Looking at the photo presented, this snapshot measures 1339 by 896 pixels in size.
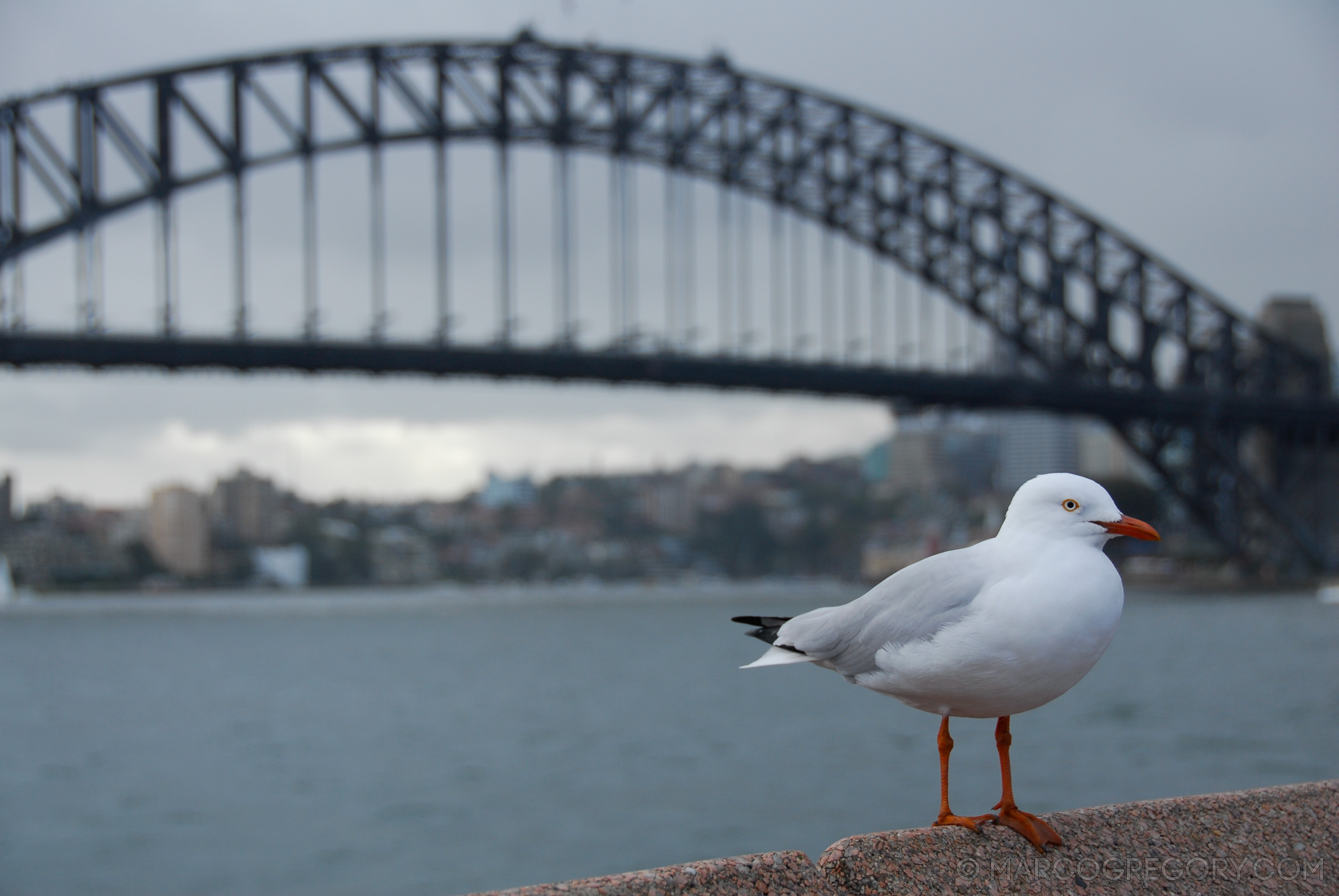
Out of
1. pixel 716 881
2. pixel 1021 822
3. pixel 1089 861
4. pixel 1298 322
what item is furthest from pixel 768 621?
pixel 1298 322

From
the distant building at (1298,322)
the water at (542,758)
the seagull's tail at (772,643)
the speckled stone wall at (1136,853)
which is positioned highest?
the distant building at (1298,322)

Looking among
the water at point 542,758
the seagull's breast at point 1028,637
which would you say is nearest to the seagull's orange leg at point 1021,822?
the seagull's breast at point 1028,637

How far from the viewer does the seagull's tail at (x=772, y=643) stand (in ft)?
5.98

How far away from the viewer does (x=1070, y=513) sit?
1696mm

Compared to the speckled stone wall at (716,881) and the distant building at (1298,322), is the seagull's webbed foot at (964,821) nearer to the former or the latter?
the speckled stone wall at (716,881)

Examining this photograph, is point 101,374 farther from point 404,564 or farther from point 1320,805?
point 404,564

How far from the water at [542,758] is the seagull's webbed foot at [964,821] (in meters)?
8.22

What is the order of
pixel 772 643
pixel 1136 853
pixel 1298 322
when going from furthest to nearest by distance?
1. pixel 1298 322
2. pixel 1136 853
3. pixel 772 643

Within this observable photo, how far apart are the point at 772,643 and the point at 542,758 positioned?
13919 mm

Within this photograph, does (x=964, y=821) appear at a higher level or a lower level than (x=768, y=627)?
lower

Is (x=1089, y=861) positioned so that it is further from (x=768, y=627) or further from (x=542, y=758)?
(x=542, y=758)

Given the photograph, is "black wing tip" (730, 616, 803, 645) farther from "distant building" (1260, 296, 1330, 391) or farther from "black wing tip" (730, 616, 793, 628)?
"distant building" (1260, 296, 1330, 391)

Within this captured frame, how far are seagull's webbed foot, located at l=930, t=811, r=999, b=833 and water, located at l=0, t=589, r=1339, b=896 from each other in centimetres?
822

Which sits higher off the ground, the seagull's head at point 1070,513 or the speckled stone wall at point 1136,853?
the seagull's head at point 1070,513
